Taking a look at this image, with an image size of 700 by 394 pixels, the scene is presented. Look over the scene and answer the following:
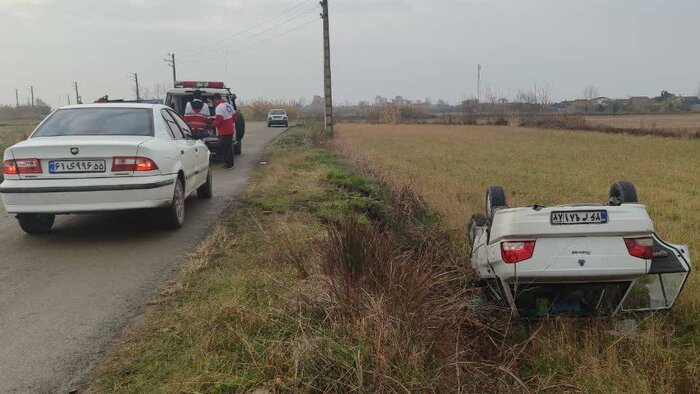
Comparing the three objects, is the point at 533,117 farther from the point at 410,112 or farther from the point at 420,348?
the point at 420,348

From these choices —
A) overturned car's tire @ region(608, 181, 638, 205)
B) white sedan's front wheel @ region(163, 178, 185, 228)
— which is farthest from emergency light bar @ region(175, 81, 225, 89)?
overturned car's tire @ region(608, 181, 638, 205)

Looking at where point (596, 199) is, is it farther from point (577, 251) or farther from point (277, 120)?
point (277, 120)

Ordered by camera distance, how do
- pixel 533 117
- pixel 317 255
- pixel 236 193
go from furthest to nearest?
1. pixel 533 117
2. pixel 236 193
3. pixel 317 255

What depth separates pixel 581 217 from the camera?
138 inches

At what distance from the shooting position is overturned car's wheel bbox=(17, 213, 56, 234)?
6145 millimetres

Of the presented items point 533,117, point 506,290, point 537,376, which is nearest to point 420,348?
point 537,376

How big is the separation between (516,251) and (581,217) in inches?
18.5

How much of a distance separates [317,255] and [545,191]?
315 inches

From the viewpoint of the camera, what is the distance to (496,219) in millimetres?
3746

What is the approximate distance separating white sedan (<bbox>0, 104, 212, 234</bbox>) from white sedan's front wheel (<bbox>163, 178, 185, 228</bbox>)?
12mm

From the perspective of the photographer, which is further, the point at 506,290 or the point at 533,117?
the point at 533,117

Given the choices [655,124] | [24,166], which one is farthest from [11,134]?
[655,124]

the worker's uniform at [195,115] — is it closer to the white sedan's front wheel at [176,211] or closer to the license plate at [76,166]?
the white sedan's front wheel at [176,211]

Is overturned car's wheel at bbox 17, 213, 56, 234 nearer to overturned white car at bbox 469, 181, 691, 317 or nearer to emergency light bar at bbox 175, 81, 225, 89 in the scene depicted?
overturned white car at bbox 469, 181, 691, 317
